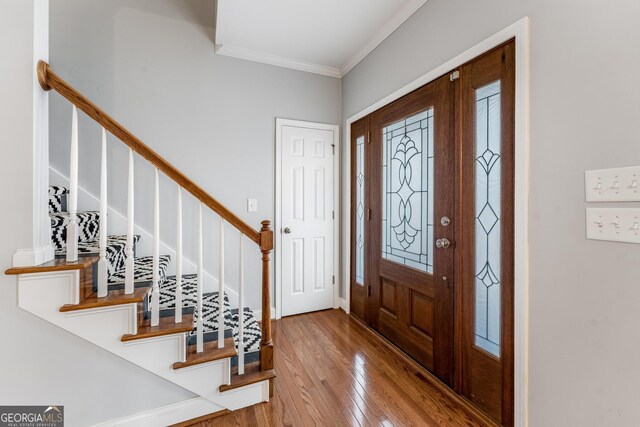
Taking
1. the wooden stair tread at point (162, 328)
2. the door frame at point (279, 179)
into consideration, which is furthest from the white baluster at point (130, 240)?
the door frame at point (279, 179)

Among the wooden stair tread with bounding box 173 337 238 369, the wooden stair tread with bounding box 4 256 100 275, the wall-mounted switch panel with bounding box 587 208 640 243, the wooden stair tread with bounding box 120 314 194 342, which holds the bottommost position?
the wooden stair tread with bounding box 173 337 238 369

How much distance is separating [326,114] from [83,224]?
7.75 ft

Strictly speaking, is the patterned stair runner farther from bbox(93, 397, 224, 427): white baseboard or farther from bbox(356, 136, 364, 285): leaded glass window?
bbox(356, 136, 364, 285): leaded glass window

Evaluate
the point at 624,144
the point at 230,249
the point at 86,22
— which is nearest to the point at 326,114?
the point at 230,249

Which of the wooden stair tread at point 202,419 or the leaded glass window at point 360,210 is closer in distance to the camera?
the wooden stair tread at point 202,419

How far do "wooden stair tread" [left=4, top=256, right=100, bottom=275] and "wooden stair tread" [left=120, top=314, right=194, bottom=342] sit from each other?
0.41 m

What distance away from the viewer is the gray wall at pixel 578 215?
1.05 m

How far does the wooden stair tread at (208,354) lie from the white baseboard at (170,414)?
0.25 m

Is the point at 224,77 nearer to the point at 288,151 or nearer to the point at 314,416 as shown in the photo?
the point at 288,151

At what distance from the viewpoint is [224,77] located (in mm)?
2705

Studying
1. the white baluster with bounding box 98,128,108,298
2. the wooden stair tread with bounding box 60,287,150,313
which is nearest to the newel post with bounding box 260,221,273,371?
the wooden stair tread with bounding box 60,287,150,313

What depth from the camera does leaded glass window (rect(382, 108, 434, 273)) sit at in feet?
6.57

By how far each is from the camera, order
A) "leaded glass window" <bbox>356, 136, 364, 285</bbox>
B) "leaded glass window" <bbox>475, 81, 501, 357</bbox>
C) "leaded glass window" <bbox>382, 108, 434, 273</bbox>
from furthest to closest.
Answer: "leaded glass window" <bbox>356, 136, 364, 285</bbox> < "leaded glass window" <bbox>382, 108, 434, 273</bbox> < "leaded glass window" <bbox>475, 81, 501, 357</bbox>

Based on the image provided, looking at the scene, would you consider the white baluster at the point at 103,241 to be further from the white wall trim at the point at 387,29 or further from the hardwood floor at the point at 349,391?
the white wall trim at the point at 387,29
